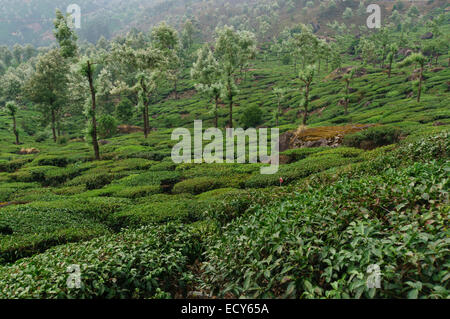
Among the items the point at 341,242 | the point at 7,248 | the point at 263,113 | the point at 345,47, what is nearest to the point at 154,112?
the point at 263,113

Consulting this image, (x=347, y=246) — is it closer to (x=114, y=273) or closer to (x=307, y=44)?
(x=114, y=273)

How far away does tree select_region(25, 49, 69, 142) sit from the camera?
55.4 m

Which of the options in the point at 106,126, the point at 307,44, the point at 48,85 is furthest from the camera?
the point at 307,44

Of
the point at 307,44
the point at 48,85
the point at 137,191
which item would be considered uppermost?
the point at 307,44

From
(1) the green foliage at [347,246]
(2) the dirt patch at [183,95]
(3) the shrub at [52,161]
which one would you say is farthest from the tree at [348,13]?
(1) the green foliage at [347,246]

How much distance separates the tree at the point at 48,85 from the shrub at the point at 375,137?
1997 inches

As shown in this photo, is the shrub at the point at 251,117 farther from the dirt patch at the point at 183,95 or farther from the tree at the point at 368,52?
the tree at the point at 368,52

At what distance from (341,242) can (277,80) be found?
83.2m

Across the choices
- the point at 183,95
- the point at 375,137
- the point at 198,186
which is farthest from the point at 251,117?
the point at 183,95

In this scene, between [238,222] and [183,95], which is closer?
[238,222]

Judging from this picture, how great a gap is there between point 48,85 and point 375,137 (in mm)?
57332

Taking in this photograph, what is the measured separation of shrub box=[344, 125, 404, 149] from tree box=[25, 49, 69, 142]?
50714 millimetres

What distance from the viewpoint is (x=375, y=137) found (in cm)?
2197

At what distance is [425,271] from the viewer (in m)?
4.01
